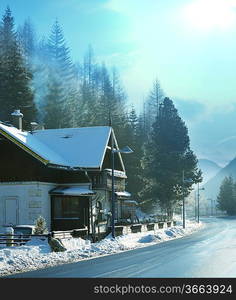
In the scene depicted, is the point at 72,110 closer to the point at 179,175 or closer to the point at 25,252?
the point at 179,175

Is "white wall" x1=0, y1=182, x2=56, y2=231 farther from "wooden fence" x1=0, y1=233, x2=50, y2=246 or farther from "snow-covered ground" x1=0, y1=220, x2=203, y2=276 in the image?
"wooden fence" x1=0, y1=233, x2=50, y2=246

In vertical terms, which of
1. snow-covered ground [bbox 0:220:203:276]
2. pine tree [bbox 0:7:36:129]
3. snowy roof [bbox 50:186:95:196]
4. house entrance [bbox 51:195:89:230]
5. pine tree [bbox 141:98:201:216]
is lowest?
snow-covered ground [bbox 0:220:203:276]

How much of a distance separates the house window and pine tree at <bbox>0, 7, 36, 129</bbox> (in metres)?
25.7

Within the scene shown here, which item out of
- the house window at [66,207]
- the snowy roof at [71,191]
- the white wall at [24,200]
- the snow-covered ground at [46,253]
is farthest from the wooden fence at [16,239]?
the house window at [66,207]

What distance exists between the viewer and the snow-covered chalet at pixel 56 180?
134 ft

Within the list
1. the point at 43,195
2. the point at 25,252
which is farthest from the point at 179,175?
the point at 25,252

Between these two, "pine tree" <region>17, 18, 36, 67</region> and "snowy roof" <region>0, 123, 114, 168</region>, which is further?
"pine tree" <region>17, 18, 36, 67</region>

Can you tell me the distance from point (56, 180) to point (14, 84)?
2908cm

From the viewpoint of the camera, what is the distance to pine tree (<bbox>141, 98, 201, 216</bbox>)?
75.6 m

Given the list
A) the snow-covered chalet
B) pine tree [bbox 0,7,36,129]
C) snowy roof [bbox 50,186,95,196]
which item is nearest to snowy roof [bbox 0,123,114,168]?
the snow-covered chalet

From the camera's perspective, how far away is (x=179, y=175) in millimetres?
76125

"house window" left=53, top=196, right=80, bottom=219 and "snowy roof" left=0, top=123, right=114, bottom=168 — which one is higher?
"snowy roof" left=0, top=123, right=114, bottom=168

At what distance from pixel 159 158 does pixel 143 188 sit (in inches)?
198

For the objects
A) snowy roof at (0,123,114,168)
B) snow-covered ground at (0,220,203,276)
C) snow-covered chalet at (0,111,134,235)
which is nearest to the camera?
snow-covered ground at (0,220,203,276)
